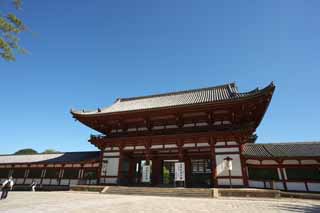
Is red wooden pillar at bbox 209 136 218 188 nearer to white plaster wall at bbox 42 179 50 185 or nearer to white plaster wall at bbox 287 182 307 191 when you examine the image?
white plaster wall at bbox 287 182 307 191

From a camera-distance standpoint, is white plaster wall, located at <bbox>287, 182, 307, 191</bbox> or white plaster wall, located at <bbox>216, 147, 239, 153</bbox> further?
white plaster wall, located at <bbox>216, 147, 239, 153</bbox>

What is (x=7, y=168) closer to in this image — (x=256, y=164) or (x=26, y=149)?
(x=256, y=164)

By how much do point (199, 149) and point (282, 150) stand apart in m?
6.82

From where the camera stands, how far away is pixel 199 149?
1441cm

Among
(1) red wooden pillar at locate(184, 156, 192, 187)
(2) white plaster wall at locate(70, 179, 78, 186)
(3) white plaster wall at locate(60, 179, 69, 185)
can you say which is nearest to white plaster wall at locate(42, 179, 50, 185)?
(3) white plaster wall at locate(60, 179, 69, 185)

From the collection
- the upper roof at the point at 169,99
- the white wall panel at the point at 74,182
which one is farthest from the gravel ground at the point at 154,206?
the white wall panel at the point at 74,182

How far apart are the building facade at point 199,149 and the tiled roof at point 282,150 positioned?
0.06 m

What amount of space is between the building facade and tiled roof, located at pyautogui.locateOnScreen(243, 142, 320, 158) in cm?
6

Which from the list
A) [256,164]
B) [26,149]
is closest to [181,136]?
[256,164]

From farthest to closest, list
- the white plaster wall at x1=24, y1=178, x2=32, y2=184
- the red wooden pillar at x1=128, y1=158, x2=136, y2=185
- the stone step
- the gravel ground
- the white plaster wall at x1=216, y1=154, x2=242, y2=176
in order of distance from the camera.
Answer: the white plaster wall at x1=24, y1=178, x2=32, y2=184 → the red wooden pillar at x1=128, y1=158, x2=136, y2=185 → the white plaster wall at x1=216, y1=154, x2=242, y2=176 → the stone step → the gravel ground

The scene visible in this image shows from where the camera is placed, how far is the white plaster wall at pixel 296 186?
1211cm

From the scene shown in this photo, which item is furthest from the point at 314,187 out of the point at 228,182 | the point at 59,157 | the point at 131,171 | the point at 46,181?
the point at 59,157

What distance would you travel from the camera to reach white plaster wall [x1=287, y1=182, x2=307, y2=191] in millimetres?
12111

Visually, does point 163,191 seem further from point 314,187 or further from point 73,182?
point 73,182
